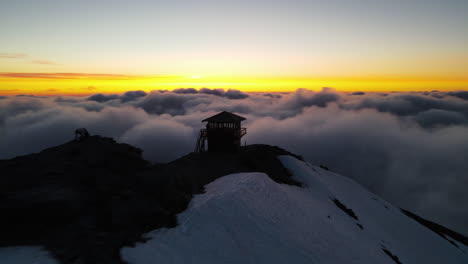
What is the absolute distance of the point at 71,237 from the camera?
12.2m

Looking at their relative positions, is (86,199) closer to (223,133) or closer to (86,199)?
(86,199)

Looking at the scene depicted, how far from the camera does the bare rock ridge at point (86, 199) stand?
1205 cm

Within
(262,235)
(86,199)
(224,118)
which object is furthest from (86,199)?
(224,118)

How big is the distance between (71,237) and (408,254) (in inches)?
1407

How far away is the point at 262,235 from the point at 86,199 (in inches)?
468

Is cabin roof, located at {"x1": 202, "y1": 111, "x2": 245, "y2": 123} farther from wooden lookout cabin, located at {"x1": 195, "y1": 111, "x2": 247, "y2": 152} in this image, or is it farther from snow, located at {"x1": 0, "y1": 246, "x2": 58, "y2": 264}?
snow, located at {"x1": 0, "y1": 246, "x2": 58, "y2": 264}

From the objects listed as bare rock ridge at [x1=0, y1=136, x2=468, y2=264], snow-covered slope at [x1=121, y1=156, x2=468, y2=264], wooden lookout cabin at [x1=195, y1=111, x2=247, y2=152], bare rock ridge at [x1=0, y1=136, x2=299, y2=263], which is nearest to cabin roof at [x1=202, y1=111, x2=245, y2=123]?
wooden lookout cabin at [x1=195, y1=111, x2=247, y2=152]

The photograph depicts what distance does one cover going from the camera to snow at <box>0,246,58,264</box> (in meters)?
10.2

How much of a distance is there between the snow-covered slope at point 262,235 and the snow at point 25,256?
125 inches

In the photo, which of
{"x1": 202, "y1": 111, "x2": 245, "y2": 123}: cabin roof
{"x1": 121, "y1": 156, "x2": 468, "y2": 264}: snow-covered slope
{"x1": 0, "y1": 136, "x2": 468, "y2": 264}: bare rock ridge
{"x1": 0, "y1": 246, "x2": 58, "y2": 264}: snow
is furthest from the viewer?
{"x1": 202, "y1": 111, "x2": 245, "y2": 123}: cabin roof

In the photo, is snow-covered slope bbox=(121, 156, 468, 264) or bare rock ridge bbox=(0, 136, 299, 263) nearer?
bare rock ridge bbox=(0, 136, 299, 263)

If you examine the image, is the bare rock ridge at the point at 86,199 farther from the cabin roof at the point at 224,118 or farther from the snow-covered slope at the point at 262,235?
the cabin roof at the point at 224,118

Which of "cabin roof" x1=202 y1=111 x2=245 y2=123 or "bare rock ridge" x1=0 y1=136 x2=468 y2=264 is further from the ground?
"cabin roof" x1=202 y1=111 x2=245 y2=123

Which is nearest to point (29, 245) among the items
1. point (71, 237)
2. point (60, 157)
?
point (71, 237)
